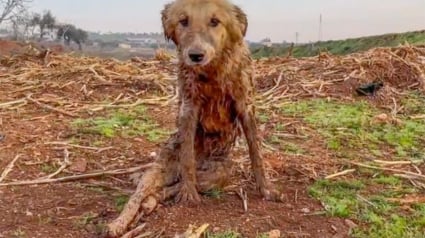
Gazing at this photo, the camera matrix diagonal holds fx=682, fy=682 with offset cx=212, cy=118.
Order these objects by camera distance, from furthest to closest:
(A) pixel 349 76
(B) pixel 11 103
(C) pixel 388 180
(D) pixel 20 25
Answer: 1. (D) pixel 20 25
2. (A) pixel 349 76
3. (B) pixel 11 103
4. (C) pixel 388 180

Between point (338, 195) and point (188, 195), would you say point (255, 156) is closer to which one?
point (188, 195)

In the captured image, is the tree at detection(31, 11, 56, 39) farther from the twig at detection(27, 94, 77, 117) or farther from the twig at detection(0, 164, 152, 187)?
the twig at detection(0, 164, 152, 187)

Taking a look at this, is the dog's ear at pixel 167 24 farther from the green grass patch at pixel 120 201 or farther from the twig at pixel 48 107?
the twig at pixel 48 107

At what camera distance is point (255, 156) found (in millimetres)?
4656

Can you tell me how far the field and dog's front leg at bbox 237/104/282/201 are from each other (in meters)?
0.07

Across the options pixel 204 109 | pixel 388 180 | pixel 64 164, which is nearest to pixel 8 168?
pixel 64 164

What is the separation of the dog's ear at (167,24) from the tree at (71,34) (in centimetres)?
1355

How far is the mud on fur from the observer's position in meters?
4.06

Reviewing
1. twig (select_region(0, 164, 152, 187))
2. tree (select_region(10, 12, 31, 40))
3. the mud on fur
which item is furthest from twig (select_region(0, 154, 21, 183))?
tree (select_region(10, 12, 31, 40))

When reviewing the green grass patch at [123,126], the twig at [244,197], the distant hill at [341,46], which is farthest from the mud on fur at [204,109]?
the distant hill at [341,46]

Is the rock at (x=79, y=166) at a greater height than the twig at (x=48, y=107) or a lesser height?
lesser

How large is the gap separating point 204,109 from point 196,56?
65cm

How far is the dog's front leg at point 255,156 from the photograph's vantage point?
457 cm

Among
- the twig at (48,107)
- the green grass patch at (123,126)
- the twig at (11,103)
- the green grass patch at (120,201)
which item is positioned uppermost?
the twig at (11,103)
